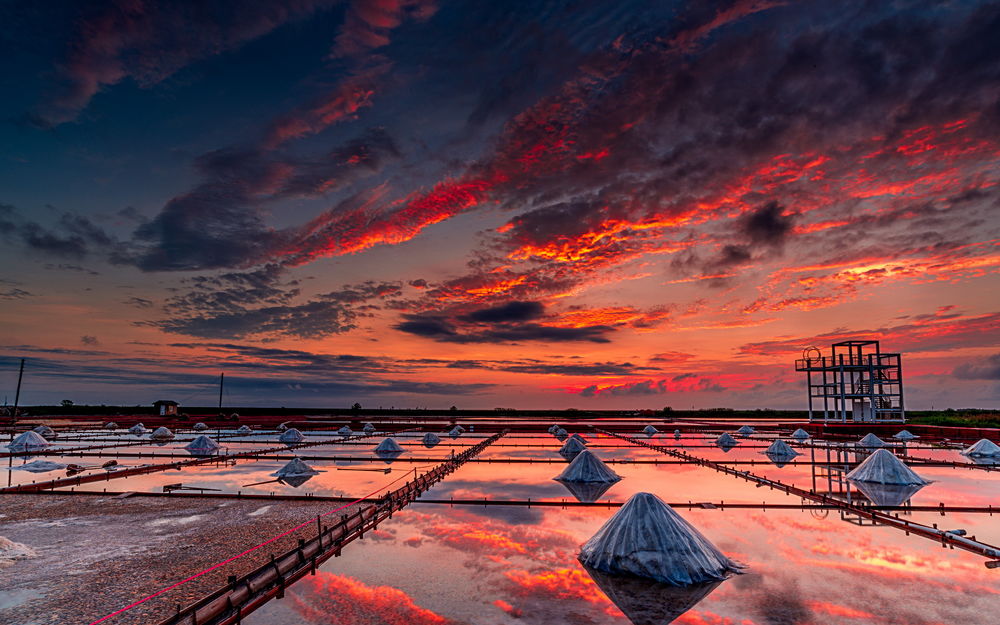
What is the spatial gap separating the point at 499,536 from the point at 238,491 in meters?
19.5

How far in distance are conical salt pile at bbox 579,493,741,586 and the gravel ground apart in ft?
38.2

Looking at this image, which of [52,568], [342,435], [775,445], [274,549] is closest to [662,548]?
[274,549]

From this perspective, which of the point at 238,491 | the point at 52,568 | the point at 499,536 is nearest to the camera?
the point at 52,568

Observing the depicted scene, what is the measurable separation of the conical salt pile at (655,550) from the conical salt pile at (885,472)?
79.4 ft

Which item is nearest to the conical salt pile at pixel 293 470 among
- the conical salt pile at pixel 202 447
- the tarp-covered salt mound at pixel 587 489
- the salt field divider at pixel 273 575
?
the salt field divider at pixel 273 575

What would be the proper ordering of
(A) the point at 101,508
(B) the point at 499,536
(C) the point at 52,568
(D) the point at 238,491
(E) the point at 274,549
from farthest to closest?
(D) the point at 238,491
(A) the point at 101,508
(B) the point at 499,536
(E) the point at 274,549
(C) the point at 52,568

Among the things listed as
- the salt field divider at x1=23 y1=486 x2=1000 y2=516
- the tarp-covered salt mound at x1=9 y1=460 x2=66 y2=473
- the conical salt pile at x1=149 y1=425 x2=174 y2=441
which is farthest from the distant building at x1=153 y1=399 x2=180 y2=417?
the salt field divider at x1=23 y1=486 x2=1000 y2=516

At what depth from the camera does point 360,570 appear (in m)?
17.5

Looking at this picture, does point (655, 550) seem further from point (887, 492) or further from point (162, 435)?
point (162, 435)

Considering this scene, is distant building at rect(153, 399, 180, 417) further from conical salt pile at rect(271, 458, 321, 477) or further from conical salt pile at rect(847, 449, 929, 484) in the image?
conical salt pile at rect(847, 449, 929, 484)

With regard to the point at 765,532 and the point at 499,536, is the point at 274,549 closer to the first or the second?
the point at 499,536

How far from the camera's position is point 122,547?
20.5m

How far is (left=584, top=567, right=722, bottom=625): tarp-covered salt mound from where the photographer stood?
13.9 metres

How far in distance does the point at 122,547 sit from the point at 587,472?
25269 millimetres
